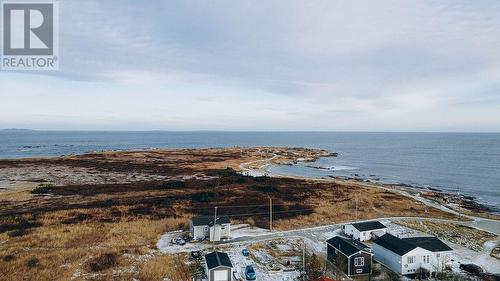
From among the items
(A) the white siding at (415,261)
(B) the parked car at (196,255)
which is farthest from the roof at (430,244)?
(B) the parked car at (196,255)

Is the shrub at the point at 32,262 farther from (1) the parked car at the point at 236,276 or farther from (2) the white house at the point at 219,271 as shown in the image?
(1) the parked car at the point at 236,276

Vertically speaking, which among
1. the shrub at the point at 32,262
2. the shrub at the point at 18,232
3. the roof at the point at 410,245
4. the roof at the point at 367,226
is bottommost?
the shrub at the point at 32,262

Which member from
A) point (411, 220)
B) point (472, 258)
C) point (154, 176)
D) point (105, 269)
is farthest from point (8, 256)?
point (154, 176)

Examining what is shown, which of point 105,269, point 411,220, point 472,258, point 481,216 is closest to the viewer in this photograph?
point 105,269

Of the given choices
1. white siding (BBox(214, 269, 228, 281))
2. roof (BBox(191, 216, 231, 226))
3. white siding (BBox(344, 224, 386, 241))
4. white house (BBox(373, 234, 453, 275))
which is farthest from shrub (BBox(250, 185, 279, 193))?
white siding (BBox(214, 269, 228, 281))

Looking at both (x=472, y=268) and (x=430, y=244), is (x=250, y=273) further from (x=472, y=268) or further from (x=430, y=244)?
(x=472, y=268)

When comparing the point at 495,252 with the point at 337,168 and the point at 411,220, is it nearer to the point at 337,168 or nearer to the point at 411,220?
the point at 411,220
